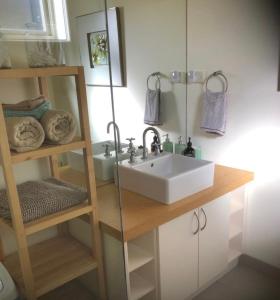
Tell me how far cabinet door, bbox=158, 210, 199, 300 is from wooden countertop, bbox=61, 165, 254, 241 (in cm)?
9

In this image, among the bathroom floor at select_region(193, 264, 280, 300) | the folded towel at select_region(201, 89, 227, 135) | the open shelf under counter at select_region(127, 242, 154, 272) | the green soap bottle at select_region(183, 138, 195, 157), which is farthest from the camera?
the green soap bottle at select_region(183, 138, 195, 157)

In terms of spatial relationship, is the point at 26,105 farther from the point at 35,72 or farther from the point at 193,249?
the point at 193,249

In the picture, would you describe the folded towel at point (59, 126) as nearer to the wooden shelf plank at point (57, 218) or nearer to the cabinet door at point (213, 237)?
the wooden shelf plank at point (57, 218)

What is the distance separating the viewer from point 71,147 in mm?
1434

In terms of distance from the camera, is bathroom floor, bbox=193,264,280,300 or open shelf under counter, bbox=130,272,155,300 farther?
bathroom floor, bbox=193,264,280,300

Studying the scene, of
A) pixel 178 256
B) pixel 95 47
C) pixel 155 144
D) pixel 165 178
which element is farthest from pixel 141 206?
pixel 95 47

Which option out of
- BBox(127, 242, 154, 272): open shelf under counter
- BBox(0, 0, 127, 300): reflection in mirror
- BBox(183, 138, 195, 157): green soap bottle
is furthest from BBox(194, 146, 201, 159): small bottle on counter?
BBox(127, 242, 154, 272): open shelf under counter

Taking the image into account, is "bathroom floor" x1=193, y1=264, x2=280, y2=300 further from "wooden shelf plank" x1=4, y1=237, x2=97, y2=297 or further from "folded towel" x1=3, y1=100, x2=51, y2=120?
"folded towel" x1=3, y1=100, x2=51, y2=120

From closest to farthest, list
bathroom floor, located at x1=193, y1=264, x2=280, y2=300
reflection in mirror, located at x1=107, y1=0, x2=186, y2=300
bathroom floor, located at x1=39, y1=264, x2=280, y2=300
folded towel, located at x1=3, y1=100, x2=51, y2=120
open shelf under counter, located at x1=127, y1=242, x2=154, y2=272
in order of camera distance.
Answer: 1. folded towel, located at x1=3, y1=100, x2=51, y2=120
2. open shelf under counter, located at x1=127, y1=242, x2=154, y2=272
3. reflection in mirror, located at x1=107, y1=0, x2=186, y2=300
4. bathroom floor, located at x1=39, y1=264, x2=280, y2=300
5. bathroom floor, located at x1=193, y1=264, x2=280, y2=300

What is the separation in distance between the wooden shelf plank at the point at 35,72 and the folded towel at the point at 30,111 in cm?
16

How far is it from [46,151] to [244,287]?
1684 millimetres

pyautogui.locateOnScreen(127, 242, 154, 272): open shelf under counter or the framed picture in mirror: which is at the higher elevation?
the framed picture in mirror

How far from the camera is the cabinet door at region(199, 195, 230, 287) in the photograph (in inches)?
77.6

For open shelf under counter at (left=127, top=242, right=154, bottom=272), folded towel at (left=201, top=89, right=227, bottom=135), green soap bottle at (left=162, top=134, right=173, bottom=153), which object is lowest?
open shelf under counter at (left=127, top=242, right=154, bottom=272)
